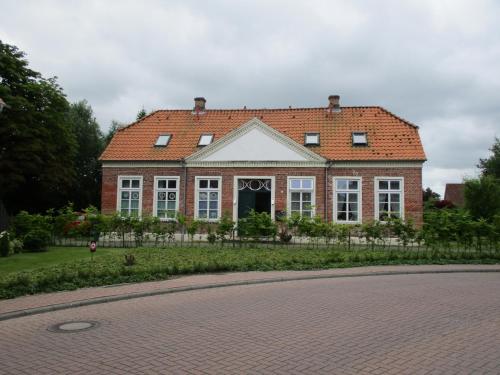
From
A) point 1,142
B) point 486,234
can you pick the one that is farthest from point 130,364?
point 1,142

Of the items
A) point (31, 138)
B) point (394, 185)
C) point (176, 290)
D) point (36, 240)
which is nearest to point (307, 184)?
point (394, 185)

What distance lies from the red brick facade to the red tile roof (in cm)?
70

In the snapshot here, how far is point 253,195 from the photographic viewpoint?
981 inches

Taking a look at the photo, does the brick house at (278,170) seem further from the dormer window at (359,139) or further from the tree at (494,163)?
the tree at (494,163)

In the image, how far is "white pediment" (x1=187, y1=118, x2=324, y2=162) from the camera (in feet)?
80.5

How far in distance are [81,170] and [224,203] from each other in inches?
1074

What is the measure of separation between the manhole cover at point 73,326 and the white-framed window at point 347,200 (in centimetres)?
1794

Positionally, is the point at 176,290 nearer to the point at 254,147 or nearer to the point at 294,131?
the point at 254,147

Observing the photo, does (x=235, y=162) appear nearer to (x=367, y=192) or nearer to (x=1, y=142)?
(x=367, y=192)

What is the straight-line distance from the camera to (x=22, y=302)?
8.93m

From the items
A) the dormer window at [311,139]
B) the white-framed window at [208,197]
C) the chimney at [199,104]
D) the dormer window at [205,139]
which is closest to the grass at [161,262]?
the white-framed window at [208,197]

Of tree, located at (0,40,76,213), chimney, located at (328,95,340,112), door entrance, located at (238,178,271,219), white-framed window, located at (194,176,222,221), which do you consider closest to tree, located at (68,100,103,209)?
tree, located at (0,40,76,213)

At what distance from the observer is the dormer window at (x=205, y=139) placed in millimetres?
26500

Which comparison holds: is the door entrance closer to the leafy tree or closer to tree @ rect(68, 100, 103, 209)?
the leafy tree
